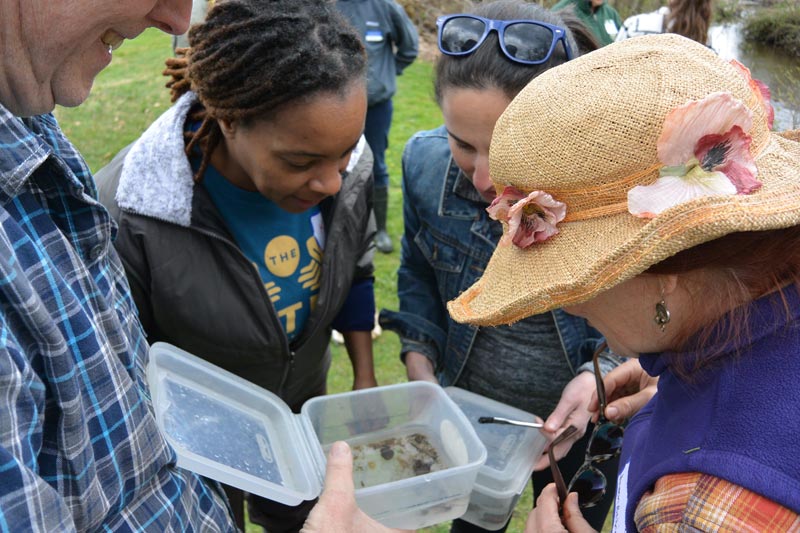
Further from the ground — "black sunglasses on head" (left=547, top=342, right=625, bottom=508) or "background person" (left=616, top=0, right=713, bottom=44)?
"background person" (left=616, top=0, right=713, bottom=44)

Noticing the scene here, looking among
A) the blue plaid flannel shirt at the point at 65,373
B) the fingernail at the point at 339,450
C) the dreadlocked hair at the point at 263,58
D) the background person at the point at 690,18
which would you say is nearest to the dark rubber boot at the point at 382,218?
the background person at the point at 690,18

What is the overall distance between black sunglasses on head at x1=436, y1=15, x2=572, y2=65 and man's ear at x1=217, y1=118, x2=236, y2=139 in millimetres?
638

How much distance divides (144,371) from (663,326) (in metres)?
1.02

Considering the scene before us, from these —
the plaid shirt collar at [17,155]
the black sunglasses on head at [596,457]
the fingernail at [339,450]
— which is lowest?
the black sunglasses on head at [596,457]

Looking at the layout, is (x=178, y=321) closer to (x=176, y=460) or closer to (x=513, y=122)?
(x=176, y=460)

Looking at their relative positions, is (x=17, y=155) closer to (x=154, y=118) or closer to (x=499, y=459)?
(x=499, y=459)

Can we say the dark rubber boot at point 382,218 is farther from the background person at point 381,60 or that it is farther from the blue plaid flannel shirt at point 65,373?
the blue plaid flannel shirt at point 65,373

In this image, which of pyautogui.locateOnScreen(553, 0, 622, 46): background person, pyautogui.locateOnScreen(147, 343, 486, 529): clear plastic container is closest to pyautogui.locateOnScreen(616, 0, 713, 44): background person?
pyautogui.locateOnScreen(553, 0, 622, 46): background person

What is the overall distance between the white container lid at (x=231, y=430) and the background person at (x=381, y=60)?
3.14 m

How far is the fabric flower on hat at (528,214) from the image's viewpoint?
1047mm

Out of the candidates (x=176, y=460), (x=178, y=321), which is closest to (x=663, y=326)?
(x=176, y=460)

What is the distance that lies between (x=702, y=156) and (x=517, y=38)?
967 millimetres

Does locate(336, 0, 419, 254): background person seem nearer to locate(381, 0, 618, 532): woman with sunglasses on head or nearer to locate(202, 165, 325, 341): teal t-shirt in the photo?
locate(381, 0, 618, 532): woman with sunglasses on head

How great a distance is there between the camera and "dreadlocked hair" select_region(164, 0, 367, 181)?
1639 millimetres
